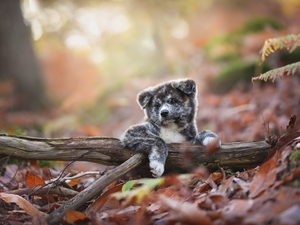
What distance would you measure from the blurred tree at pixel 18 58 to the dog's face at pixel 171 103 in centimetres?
1086

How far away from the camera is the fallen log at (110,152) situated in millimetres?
3594

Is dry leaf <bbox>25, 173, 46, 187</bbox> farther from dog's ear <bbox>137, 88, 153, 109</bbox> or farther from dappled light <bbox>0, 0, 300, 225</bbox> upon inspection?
dog's ear <bbox>137, 88, 153, 109</bbox>

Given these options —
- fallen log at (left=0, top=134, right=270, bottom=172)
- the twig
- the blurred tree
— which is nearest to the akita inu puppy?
fallen log at (left=0, top=134, right=270, bottom=172)

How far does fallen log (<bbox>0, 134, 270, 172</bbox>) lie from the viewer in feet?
11.8

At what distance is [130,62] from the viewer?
24.9 meters

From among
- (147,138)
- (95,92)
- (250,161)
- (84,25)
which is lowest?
(250,161)

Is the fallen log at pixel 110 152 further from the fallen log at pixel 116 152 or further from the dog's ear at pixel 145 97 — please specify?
the dog's ear at pixel 145 97

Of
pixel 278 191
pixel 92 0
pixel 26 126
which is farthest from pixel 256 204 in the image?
pixel 92 0

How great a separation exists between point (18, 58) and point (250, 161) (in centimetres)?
1362

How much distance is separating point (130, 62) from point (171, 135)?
70.1 ft

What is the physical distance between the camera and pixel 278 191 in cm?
230

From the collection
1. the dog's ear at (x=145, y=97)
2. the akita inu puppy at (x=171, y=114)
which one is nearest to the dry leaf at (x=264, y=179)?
the akita inu puppy at (x=171, y=114)

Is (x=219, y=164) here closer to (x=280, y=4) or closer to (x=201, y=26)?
(x=201, y=26)

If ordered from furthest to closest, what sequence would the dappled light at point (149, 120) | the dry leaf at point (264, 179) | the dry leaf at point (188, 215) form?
1. the dappled light at point (149, 120)
2. the dry leaf at point (264, 179)
3. the dry leaf at point (188, 215)
